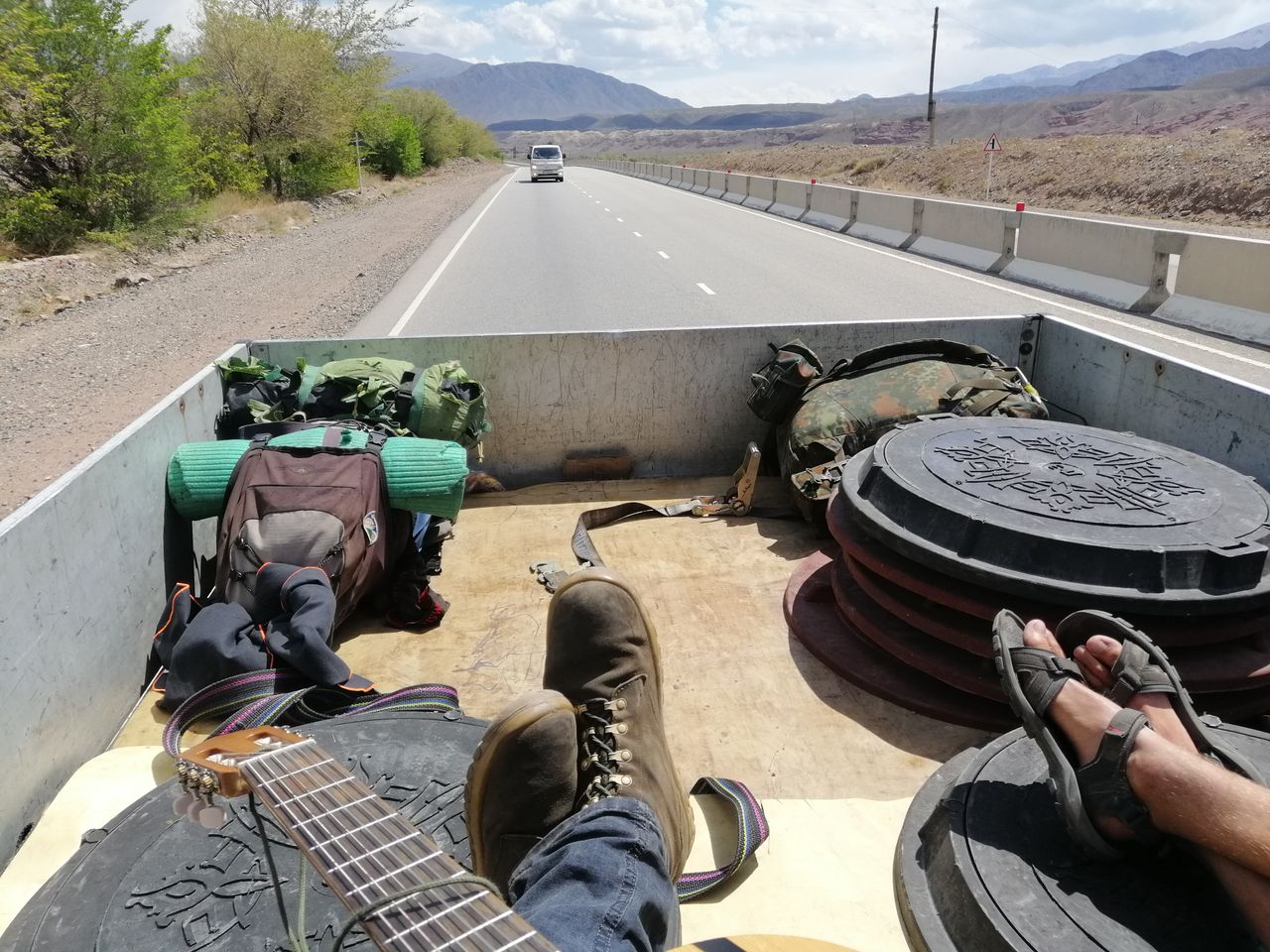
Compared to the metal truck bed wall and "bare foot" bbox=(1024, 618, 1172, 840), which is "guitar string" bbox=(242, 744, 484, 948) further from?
"bare foot" bbox=(1024, 618, 1172, 840)

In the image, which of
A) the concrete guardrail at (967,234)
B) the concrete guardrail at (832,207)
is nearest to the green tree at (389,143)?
the concrete guardrail at (832,207)

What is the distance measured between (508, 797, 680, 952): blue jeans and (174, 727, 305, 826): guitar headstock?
58 cm

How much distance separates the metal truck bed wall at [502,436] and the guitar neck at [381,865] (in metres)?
1.36

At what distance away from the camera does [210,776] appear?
1607 mm

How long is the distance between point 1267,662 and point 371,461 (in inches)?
125

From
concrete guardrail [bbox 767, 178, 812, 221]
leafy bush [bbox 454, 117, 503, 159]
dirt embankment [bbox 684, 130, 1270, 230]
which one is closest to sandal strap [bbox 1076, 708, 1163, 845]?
dirt embankment [bbox 684, 130, 1270, 230]

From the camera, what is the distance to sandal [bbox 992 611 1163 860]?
1940 millimetres

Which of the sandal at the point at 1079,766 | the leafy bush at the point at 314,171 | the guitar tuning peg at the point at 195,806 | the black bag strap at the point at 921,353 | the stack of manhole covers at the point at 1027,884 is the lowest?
the stack of manhole covers at the point at 1027,884

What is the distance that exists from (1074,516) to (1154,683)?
904 mm

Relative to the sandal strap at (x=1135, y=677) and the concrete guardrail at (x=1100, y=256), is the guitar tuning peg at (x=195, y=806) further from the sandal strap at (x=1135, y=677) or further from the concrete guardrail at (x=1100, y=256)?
the concrete guardrail at (x=1100, y=256)

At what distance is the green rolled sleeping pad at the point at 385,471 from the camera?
3660mm

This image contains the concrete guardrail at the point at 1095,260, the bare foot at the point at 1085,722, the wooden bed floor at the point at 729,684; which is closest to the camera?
the bare foot at the point at 1085,722

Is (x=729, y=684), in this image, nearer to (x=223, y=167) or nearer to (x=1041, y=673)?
(x=1041, y=673)

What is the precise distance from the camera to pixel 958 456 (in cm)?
355
